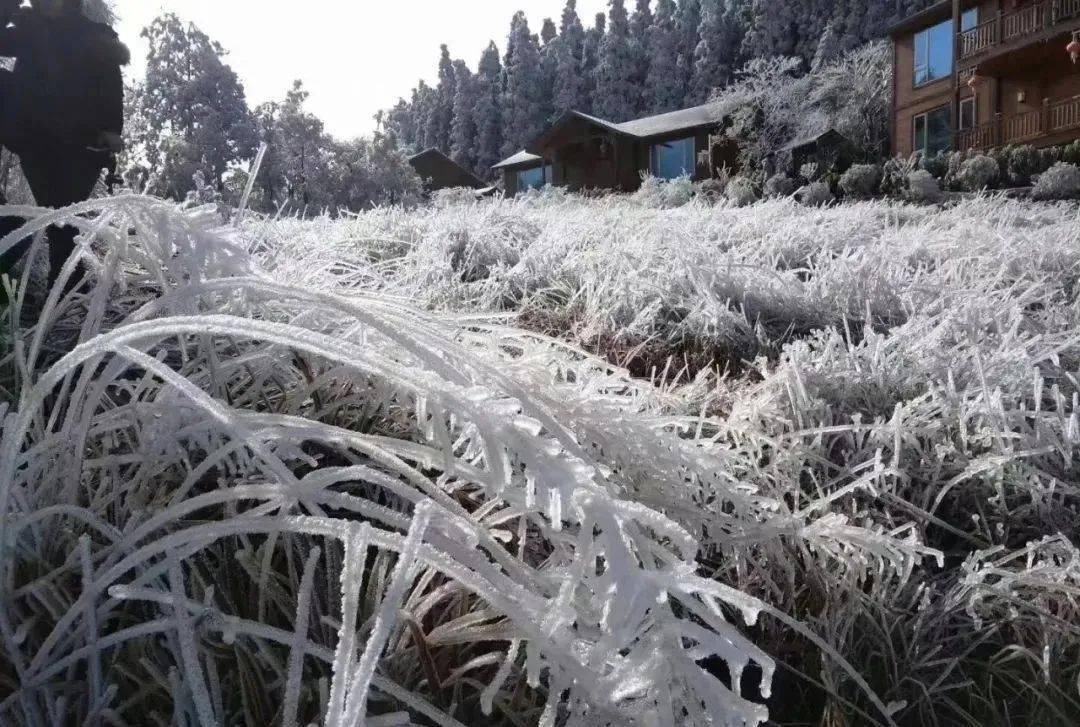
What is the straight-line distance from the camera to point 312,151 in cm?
2011

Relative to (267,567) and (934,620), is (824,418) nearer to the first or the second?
(934,620)

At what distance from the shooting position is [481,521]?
70cm

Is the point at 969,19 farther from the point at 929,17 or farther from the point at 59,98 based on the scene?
the point at 59,98

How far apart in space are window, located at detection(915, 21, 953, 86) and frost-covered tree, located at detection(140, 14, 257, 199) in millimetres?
14410

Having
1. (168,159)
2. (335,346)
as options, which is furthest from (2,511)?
(168,159)

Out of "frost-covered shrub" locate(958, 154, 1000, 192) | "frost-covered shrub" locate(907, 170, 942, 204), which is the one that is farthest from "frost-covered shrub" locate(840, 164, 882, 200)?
"frost-covered shrub" locate(958, 154, 1000, 192)

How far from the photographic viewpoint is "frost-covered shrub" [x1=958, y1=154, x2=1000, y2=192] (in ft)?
41.2

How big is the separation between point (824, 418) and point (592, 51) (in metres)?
37.5

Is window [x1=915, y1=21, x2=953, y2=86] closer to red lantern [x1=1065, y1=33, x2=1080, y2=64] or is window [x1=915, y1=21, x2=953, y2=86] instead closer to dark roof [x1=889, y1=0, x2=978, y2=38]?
dark roof [x1=889, y1=0, x2=978, y2=38]

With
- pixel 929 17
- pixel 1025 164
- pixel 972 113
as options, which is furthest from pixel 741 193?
pixel 929 17

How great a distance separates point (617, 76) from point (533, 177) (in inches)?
A: 337

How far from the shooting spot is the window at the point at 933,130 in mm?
16188

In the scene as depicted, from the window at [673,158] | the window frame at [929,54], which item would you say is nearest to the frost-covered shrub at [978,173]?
the window frame at [929,54]

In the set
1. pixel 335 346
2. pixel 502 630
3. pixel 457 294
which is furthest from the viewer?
pixel 457 294
